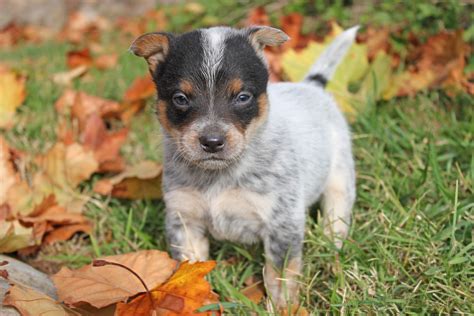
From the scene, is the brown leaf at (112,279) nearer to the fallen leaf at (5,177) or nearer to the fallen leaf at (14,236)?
the fallen leaf at (14,236)

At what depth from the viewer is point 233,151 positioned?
2.87 meters

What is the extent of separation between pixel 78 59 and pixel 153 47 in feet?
12.8

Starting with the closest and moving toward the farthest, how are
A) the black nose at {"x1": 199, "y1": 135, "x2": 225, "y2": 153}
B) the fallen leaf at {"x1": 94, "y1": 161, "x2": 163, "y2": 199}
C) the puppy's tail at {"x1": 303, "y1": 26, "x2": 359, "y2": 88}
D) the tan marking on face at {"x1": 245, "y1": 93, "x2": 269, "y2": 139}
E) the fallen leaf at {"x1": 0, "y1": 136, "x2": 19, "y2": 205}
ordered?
1. the black nose at {"x1": 199, "y1": 135, "x2": 225, "y2": 153}
2. the tan marking on face at {"x1": 245, "y1": 93, "x2": 269, "y2": 139}
3. the fallen leaf at {"x1": 0, "y1": 136, "x2": 19, "y2": 205}
4. the fallen leaf at {"x1": 94, "y1": 161, "x2": 163, "y2": 199}
5. the puppy's tail at {"x1": 303, "y1": 26, "x2": 359, "y2": 88}

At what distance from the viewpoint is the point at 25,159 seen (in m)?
4.27

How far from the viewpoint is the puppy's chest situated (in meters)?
3.11

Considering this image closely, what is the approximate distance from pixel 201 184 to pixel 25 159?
1.71 meters

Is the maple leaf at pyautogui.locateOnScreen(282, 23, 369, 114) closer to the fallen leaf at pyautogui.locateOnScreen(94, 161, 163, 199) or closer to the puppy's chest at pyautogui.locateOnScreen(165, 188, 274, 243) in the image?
the fallen leaf at pyautogui.locateOnScreen(94, 161, 163, 199)

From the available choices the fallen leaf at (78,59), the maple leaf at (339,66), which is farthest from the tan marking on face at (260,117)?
the fallen leaf at (78,59)

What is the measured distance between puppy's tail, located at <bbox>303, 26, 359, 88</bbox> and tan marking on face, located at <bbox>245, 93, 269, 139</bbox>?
1.11m

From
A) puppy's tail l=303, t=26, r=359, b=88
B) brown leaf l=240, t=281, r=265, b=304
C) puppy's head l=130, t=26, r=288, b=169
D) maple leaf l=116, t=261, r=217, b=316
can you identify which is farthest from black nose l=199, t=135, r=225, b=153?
puppy's tail l=303, t=26, r=359, b=88

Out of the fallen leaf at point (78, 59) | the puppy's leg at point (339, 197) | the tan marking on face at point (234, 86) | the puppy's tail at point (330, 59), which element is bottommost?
the fallen leaf at point (78, 59)

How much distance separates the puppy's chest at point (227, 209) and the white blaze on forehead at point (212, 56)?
54 cm

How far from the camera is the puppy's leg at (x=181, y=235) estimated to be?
129 inches

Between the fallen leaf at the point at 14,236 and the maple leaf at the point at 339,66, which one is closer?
the fallen leaf at the point at 14,236
